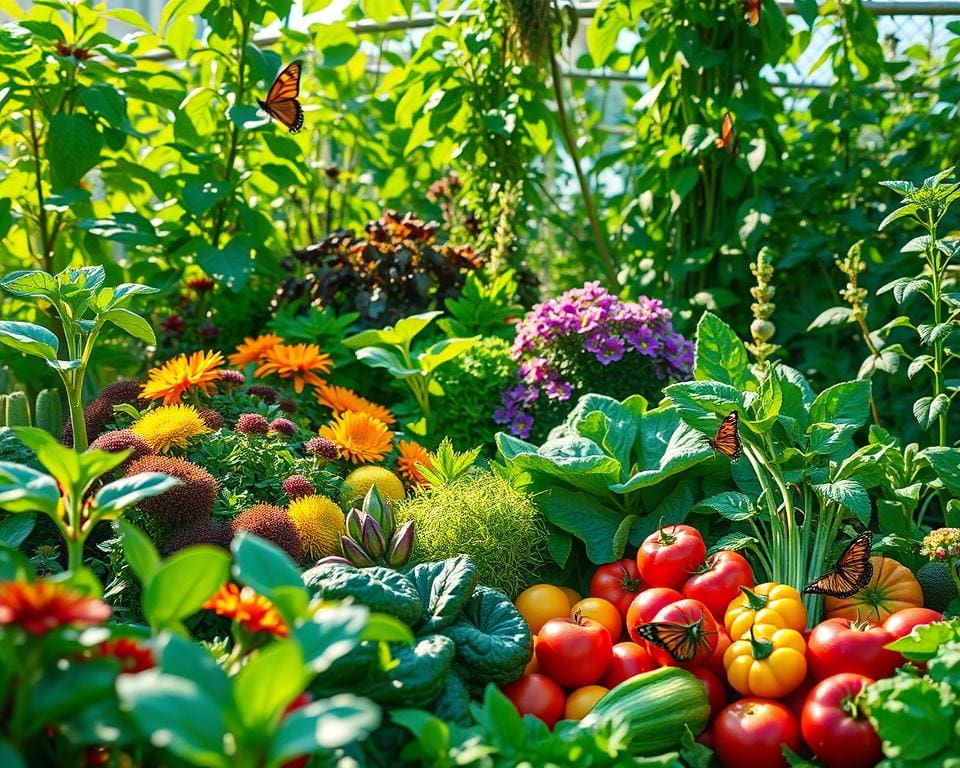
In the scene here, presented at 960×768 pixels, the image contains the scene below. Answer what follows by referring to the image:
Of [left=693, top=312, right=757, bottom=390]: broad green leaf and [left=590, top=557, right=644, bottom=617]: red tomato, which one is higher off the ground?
[left=693, top=312, right=757, bottom=390]: broad green leaf

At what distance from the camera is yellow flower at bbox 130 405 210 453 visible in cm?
230

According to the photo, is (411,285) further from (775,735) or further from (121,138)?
(775,735)

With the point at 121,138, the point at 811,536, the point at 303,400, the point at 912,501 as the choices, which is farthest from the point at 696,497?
the point at 121,138

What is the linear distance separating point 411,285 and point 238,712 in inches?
98.2

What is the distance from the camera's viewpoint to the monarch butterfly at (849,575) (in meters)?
2.03

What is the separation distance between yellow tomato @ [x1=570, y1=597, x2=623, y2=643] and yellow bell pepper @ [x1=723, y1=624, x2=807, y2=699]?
33 cm

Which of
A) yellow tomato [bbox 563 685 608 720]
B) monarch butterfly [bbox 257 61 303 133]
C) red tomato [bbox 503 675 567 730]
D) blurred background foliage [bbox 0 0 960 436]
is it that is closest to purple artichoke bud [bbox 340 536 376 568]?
red tomato [bbox 503 675 567 730]

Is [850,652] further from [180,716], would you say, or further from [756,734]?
[180,716]

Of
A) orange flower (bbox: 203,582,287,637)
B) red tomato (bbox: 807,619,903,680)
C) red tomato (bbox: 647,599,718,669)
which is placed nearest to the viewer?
orange flower (bbox: 203,582,287,637)

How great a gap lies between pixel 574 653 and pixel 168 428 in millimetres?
1073

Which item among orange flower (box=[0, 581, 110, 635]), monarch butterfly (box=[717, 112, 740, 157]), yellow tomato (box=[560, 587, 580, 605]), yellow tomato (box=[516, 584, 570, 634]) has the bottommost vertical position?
yellow tomato (box=[560, 587, 580, 605])

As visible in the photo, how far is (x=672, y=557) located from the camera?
7.25 ft

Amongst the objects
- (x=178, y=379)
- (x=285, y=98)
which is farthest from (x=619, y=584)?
(x=285, y=98)

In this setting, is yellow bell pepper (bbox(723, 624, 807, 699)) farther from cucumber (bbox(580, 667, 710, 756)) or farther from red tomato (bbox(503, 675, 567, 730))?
red tomato (bbox(503, 675, 567, 730))
